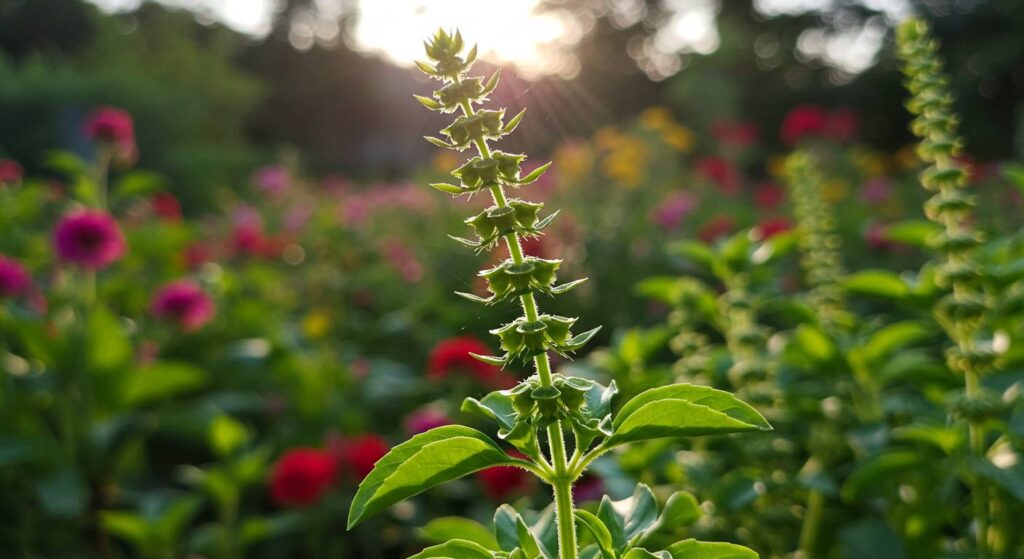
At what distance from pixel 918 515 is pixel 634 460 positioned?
0.47m

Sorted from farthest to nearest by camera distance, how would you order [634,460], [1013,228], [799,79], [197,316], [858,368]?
[799,79], [1013,228], [197,316], [858,368], [634,460]

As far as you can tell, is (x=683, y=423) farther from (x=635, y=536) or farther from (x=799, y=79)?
(x=799, y=79)

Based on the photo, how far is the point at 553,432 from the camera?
2.13ft

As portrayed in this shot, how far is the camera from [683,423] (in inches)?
24.2

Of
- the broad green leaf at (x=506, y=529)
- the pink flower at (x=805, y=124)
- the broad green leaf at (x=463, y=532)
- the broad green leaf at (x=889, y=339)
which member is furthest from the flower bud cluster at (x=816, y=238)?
the pink flower at (x=805, y=124)

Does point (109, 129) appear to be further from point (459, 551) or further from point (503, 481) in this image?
point (459, 551)

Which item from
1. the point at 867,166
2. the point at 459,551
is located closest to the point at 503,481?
the point at 459,551

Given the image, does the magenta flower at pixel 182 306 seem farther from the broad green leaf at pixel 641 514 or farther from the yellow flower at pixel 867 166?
the yellow flower at pixel 867 166

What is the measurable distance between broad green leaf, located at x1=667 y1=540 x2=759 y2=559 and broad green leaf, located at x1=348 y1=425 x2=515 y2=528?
0.49 ft

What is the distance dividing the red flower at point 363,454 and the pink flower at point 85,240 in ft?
3.83

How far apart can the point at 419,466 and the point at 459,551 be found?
102mm

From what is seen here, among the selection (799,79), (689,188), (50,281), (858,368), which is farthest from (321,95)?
(858,368)

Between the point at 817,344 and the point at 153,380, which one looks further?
the point at 153,380

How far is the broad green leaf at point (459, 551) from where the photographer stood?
2.18 ft
